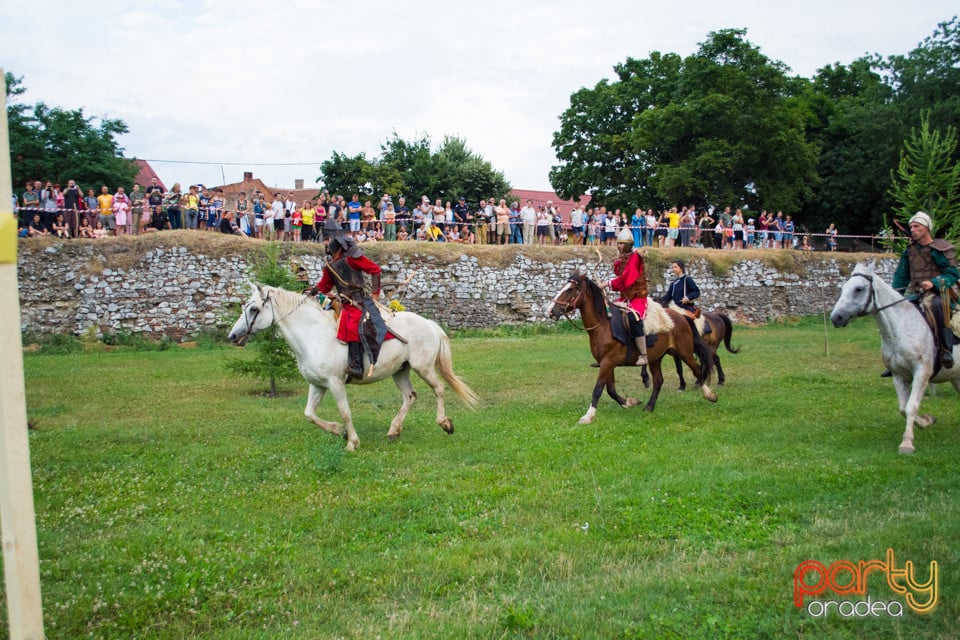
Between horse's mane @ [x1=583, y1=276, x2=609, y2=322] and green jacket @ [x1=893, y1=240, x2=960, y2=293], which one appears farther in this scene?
horse's mane @ [x1=583, y1=276, x2=609, y2=322]

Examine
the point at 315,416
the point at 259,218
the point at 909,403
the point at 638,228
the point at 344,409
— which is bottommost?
the point at 315,416

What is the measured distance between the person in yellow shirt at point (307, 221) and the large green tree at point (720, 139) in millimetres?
21702

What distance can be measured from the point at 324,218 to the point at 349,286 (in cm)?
1551

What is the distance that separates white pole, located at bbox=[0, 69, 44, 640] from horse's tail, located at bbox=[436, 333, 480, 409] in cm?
872

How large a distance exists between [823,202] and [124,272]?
40.1m

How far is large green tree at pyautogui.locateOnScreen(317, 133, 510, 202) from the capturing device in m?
45.7

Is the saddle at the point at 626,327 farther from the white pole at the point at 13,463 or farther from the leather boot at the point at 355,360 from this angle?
the white pole at the point at 13,463

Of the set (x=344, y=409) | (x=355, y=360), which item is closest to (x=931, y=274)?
(x=355, y=360)

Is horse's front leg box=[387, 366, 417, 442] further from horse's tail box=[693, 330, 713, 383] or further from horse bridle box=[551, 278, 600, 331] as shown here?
horse's tail box=[693, 330, 713, 383]

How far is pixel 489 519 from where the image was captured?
7117mm

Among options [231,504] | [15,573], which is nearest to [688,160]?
[231,504]

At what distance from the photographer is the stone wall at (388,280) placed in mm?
24734

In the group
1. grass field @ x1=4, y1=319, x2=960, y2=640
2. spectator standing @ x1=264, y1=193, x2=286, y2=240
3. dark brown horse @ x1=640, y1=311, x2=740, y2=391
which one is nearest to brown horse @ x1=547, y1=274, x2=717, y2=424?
grass field @ x1=4, y1=319, x2=960, y2=640

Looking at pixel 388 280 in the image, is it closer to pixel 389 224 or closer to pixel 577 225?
pixel 389 224
